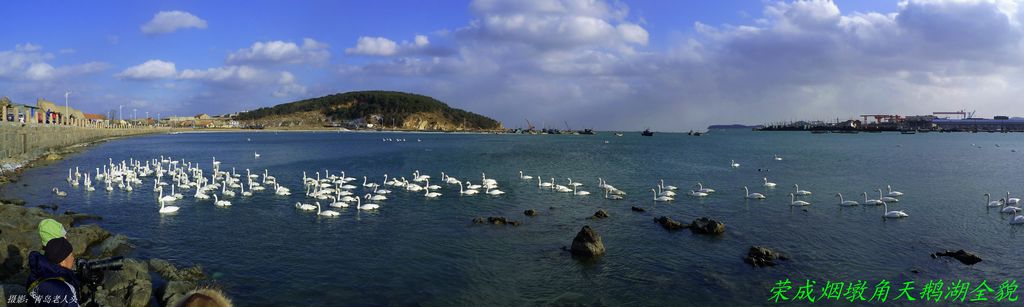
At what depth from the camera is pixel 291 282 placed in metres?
14.4

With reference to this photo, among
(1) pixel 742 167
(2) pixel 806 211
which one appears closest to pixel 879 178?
(1) pixel 742 167

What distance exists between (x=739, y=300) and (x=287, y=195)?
78.9ft

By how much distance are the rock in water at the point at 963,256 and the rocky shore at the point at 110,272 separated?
848 inches

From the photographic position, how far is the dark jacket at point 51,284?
554 cm

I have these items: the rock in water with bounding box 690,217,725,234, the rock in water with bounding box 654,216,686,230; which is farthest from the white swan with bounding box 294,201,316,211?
the rock in water with bounding box 690,217,725,234

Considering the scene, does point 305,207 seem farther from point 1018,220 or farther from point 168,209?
point 1018,220

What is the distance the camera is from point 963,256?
17156mm

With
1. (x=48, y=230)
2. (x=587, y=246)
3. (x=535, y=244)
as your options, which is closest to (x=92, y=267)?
(x=48, y=230)

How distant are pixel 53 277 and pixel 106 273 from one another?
25.9 feet

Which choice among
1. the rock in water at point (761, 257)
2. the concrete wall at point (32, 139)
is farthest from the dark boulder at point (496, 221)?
the concrete wall at point (32, 139)

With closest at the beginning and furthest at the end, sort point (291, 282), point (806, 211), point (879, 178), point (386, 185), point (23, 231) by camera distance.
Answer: point (291, 282) < point (23, 231) < point (806, 211) < point (386, 185) < point (879, 178)

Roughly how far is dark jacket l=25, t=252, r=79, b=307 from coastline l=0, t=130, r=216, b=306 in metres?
2.88

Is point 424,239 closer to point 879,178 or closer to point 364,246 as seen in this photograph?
point 364,246

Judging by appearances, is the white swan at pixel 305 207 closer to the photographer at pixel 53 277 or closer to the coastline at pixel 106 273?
the coastline at pixel 106 273
